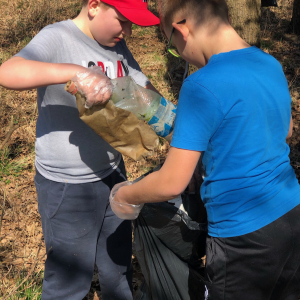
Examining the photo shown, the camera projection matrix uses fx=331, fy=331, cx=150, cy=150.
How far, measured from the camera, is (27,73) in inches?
51.0

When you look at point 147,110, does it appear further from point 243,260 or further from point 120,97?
point 243,260

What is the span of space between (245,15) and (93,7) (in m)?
2.33

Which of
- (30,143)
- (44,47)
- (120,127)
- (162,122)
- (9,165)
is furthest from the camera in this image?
(30,143)

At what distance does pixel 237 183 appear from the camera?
128 cm

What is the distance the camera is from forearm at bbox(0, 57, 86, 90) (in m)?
1.30

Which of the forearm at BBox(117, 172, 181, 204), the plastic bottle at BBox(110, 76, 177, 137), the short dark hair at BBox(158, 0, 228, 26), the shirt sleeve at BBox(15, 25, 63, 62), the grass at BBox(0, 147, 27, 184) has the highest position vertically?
the short dark hair at BBox(158, 0, 228, 26)

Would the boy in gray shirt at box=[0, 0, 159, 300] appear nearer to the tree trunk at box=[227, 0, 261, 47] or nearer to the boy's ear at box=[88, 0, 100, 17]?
the boy's ear at box=[88, 0, 100, 17]

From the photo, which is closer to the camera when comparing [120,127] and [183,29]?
[183,29]

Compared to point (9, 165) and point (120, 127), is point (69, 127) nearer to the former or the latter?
point (120, 127)

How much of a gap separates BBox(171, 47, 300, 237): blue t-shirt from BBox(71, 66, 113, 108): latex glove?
36 cm

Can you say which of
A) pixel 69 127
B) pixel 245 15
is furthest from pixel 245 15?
pixel 69 127

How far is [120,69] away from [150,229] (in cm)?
91

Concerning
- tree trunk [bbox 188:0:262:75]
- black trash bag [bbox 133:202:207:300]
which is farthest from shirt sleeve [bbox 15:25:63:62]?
tree trunk [bbox 188:0:262:75]

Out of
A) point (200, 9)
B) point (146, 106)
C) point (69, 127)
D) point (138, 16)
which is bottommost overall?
point (69, 127)
